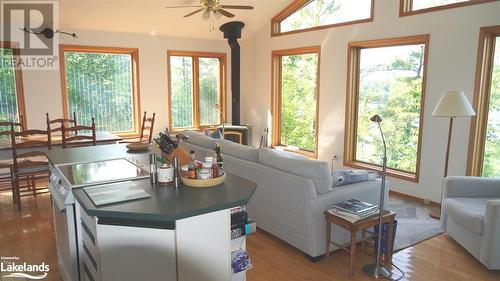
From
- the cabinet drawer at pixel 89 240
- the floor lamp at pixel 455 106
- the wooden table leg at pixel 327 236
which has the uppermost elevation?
the floor lamp at pixel 455 106

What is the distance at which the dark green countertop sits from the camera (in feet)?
5.95

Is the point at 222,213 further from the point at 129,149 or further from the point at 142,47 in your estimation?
the point at 142,47

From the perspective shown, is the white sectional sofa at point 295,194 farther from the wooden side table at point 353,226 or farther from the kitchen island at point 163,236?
the kitchen island at point 163,236

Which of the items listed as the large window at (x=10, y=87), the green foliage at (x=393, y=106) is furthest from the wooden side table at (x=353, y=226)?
the large window at (x=10, y=87)

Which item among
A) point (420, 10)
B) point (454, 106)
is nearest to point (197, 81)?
point (420, 10)

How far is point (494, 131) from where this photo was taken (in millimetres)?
4293

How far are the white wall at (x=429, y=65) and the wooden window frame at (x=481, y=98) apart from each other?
64mm

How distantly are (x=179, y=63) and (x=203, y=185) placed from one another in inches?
211

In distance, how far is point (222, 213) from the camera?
202 centimetres

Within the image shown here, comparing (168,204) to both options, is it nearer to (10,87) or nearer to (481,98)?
(481,98)

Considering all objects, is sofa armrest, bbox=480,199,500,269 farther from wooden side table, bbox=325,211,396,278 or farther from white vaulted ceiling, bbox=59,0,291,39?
white vaulted ceiling, bbox=59,0,291,39

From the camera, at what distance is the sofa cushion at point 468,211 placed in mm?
3137

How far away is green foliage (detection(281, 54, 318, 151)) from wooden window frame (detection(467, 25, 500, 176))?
2708 millimetres

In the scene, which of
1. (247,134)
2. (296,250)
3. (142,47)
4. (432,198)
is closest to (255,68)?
(247,134)
